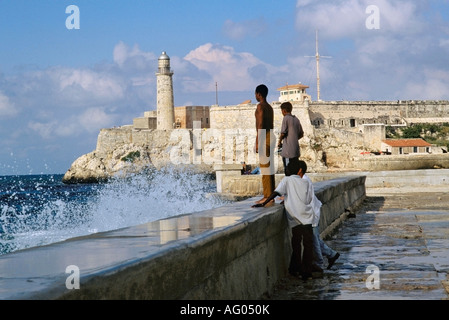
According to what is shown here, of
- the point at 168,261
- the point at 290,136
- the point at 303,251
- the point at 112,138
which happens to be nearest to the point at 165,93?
the point at 112,138

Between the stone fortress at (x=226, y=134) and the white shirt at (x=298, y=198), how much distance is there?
232ft

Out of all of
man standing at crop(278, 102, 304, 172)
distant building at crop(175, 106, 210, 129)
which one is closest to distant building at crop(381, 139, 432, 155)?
distant building at crop(175, 106, 210, 129)

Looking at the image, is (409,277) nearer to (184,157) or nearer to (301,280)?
(301,280)

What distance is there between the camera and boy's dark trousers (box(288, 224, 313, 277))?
19.2 feet

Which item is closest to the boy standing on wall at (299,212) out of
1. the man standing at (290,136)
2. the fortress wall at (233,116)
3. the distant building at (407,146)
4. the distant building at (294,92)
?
the man standing at (290,136)

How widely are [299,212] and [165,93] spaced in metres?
82.4

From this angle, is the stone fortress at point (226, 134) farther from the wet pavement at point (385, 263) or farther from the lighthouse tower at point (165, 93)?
the wet pavement at point (385, 263)

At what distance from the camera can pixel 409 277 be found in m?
5.74

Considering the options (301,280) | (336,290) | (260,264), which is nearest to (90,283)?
(260,264)

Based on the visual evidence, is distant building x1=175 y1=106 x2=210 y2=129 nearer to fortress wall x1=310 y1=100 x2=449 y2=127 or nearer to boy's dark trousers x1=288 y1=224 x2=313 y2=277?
fortress wall x1=310 y1=100 x2=449 y2=127

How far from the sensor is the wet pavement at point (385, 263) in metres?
5.17

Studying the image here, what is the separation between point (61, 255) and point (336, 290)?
266cm

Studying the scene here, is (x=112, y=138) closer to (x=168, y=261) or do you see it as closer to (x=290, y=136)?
(x=290, y=136)
